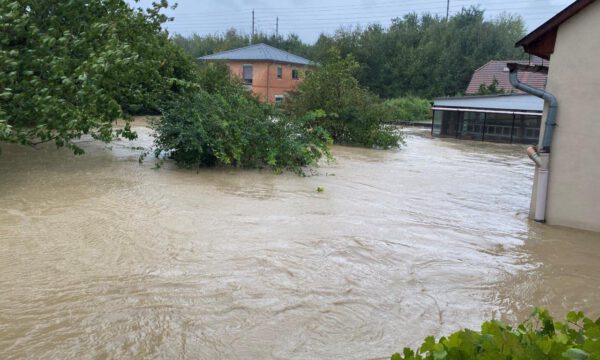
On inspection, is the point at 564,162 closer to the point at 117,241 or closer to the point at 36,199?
the point at 117,241

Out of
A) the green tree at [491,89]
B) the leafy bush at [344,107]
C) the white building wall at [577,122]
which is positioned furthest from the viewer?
the green tree at [491,89]

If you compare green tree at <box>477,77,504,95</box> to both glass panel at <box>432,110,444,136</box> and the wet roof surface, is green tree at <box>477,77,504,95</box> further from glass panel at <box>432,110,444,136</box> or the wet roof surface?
glass panel at <box>432,110,444,136</box>

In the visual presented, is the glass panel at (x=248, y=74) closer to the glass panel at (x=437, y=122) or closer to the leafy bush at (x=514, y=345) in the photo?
the glass panel at (x=437, y=122)

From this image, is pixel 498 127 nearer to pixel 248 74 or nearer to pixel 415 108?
pixel 415 108

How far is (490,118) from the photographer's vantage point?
1099 inches

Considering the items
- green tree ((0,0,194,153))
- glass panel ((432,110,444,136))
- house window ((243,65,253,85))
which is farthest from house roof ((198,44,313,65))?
green tree ((0,0,194,153))

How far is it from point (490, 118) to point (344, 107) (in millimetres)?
10083

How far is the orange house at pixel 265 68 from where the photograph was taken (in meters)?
45.4

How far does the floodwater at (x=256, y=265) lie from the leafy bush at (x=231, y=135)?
789 mm

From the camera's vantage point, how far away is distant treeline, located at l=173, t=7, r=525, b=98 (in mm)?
46875

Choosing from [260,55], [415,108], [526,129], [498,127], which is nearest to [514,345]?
[526,129]

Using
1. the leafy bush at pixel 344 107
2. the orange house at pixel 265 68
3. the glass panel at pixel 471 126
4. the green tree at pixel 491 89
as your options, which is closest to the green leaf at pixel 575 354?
the leafy bush at pixel 344 107

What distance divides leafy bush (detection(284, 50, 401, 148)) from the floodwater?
359 inches

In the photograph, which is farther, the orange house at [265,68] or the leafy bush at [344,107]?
the orange house at [265,68]
